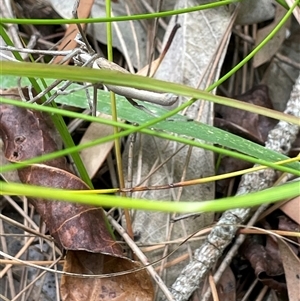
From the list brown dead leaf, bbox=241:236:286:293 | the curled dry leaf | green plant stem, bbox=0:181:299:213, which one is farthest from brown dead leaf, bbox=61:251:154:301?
green plant stem, bbox=0:181:299:213

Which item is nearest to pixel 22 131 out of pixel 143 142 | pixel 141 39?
pixel 143 142

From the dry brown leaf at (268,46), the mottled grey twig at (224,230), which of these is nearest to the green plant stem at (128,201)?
the mottled grey twig at (224,230)

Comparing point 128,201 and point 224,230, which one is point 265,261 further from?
point 128,201

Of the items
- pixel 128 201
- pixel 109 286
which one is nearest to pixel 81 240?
pixel 109 286

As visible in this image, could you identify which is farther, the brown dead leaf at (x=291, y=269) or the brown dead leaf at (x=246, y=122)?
the brown dead leaf at (x=246, y=122)

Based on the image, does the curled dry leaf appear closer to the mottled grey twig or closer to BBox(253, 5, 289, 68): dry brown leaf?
the mottled grey twig

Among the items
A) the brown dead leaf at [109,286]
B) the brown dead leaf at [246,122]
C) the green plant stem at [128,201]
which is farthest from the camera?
the brown dead leaf at [246,122]

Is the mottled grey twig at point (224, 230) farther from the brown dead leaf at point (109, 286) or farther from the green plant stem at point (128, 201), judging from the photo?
the green plant stem at point (128, 201)

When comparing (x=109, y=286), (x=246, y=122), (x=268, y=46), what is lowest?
(x=109, y=286)
